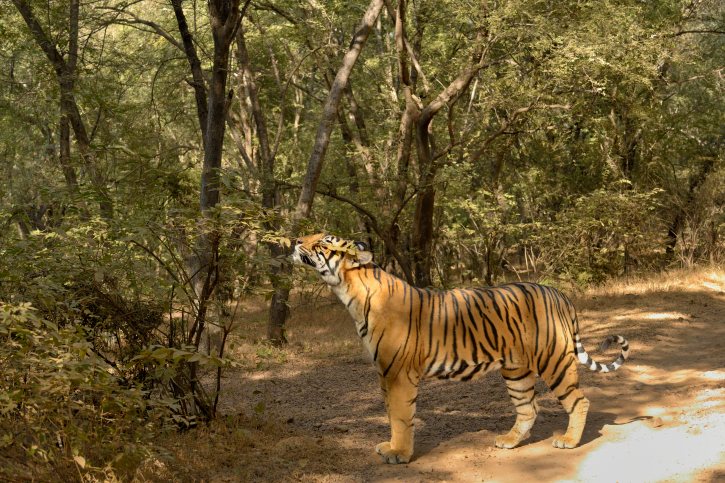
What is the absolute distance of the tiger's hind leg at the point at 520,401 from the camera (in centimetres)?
554

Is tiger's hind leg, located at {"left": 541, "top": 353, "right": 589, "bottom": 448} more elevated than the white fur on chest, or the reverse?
the white fur on chest

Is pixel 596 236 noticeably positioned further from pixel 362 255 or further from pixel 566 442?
pixel 362 255

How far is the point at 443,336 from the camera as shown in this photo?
5.36 m

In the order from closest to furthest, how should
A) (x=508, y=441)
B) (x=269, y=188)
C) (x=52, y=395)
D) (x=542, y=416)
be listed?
(x=52, y=395) → (x=508, y=441) → (x=542, y=416) → (x=269, y=188)

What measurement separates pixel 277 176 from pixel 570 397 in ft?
32.6

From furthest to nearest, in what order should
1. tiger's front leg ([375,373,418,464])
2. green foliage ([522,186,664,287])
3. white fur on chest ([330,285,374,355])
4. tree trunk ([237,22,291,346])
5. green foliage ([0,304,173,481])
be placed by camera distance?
green foliage ([522,186,664,287]), tree trunk ([237,22,291,346]), white fur on chest ([330,285,374,355]), tiger's front leg ([375,373,418,464]), green foliage ([0,304,173,481])

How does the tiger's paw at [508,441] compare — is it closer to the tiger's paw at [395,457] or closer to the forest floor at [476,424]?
the forest floor at [476,424]

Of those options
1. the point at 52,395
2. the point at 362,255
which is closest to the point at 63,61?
the point at 362,255

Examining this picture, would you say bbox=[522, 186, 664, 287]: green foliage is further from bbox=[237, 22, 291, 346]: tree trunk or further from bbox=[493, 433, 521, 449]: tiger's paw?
bbox=[493, 433, 521, 449]: tiger's paw

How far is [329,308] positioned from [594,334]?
26.2ft

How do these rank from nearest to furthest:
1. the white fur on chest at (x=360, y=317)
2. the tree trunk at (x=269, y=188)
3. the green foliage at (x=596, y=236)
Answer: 1. the white fur on chest at (x=360, y=317)
2. the tree trunk at (x=269, y=188)
3. the green foliage at (x=596, y=236)

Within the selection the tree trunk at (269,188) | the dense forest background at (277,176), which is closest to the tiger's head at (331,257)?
the dense forest background at (277,176)

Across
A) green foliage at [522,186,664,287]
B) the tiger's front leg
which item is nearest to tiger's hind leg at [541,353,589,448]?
the tiger's front leg

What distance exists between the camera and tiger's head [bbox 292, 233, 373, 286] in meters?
5.37
